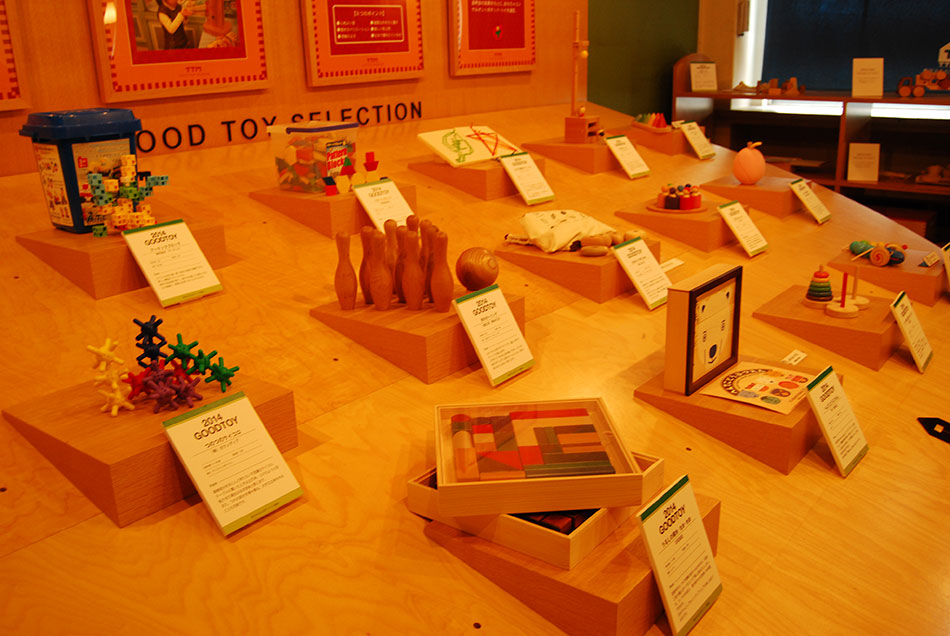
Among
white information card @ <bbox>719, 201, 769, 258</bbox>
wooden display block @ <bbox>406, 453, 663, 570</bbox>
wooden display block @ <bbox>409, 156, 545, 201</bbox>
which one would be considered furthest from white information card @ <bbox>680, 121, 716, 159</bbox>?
wooden display block @ <bbox>406, 453, 663, 570</bbox>

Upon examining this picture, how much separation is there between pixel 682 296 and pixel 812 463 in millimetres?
444

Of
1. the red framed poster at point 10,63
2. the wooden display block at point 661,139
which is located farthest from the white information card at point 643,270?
the red framed poster at point 10,63

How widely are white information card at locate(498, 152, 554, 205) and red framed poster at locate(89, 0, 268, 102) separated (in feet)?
3.18

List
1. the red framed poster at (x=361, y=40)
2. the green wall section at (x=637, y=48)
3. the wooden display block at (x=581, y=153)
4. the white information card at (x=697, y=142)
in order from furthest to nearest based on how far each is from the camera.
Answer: the green wall section at (x=637, y=48), the white information card at (x=697, y=142), the wooden display block at (x=581, y=153), the red framed poster at (x=361, y=40)

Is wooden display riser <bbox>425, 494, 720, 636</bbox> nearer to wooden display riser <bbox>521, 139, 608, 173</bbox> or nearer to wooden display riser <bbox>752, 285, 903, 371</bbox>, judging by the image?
wooden display riser <bbox>752, 285, 903, 371</bbox>

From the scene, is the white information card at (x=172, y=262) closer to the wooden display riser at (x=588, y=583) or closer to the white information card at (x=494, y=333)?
the white information card at (x=494, y=333)

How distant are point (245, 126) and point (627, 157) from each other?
1.59m

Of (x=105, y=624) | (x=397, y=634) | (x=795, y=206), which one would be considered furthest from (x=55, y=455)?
(x=795, y=206)

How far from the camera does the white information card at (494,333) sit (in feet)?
6.24

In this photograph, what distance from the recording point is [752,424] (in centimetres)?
173

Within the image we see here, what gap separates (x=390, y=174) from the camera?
312 centimetres

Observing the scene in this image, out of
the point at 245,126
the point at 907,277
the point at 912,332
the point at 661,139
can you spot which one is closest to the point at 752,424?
the point at 912,332

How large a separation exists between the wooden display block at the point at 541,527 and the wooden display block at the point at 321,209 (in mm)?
1276

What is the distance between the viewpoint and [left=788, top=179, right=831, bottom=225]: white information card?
3382 millimetres
